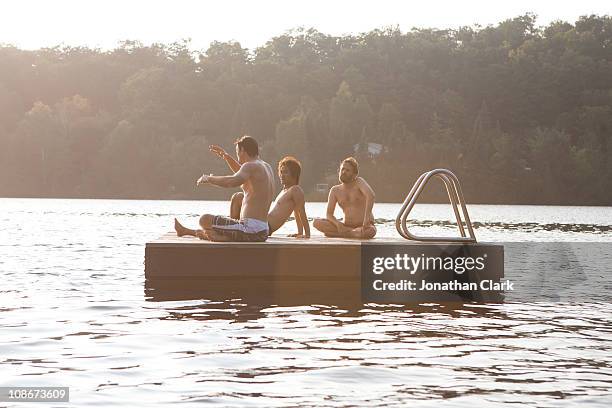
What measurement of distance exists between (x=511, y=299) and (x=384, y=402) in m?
7.48

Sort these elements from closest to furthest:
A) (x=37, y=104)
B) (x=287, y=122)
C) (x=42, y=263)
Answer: (x=42, y=263) < (x=287, y=122) < (x=37, y=104)

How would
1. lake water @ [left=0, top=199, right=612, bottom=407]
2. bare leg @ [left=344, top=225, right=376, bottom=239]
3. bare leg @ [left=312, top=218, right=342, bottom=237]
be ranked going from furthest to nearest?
bare leg @ [left=312, top=218, right=342, bottom=237]
bare leg @ [left=344, top=225, right=376, bottom=239]
lake water @ [left=0, top=199, right=612, bottom=407]

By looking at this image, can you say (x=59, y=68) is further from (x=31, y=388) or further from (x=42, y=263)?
(x=31, y=388)

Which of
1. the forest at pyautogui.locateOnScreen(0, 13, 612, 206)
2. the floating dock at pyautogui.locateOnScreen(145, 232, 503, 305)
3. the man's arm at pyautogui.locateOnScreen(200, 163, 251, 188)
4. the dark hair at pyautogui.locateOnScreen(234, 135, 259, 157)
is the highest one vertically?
the forest at pyautogui.locateOnScreen(0, 13, 612, 206)

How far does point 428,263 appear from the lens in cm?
1359

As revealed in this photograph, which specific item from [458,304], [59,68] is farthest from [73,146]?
[458,304]

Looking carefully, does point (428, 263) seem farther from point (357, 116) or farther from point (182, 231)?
point (357, 116)

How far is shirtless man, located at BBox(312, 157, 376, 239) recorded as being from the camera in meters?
15.2

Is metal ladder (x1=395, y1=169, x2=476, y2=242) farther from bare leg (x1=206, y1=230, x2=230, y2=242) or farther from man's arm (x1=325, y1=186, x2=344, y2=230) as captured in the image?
Result: bare leg (x1=206, y1=230, x2=230, y2=242)

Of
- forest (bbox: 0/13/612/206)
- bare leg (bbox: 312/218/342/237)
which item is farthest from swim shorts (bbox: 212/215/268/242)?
forest (bbox: 0/13/612/206)

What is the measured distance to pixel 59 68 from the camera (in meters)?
140

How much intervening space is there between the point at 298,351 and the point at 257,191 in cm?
493

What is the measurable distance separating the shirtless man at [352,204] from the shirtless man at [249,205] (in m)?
1.35

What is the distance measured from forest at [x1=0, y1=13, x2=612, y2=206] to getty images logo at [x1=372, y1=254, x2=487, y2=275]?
97.3m
